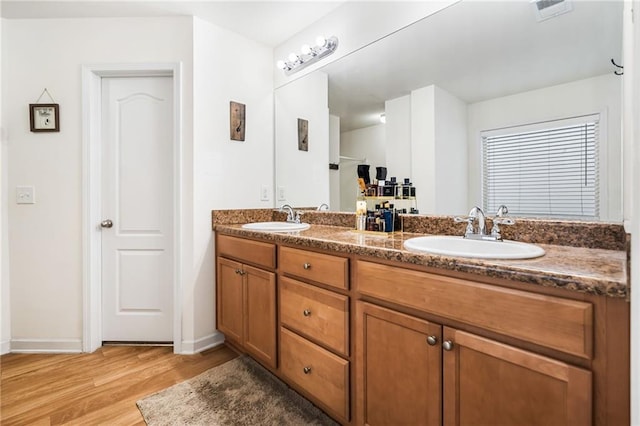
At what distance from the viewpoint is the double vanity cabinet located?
72cm

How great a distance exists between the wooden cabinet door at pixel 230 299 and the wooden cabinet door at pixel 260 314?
76 millimetres

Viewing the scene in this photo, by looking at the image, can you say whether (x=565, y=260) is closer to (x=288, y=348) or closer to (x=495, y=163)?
(x=495, y=163)

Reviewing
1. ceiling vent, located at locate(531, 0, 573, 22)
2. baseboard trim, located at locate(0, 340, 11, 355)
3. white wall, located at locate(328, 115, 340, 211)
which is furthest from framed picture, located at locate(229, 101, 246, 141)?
baseboard trim, located at locate(0, 340, 11, 355)

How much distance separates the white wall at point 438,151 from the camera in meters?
1.52

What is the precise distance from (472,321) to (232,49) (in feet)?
7.79

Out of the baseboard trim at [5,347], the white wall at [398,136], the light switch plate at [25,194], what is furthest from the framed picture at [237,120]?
the baseboard trim at [5,347]

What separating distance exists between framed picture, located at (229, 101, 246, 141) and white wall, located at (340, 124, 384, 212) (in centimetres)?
80

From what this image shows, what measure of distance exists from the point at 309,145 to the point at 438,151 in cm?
108

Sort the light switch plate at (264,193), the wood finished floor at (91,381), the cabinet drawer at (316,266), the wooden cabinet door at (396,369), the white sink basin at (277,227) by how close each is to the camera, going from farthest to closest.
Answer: the light switch plate at (264,193), the white sink basin at (277,227), the wood finished floor at (91,381), the cabinet drawer at (316,266), the wooden cabinet door at (396,369)

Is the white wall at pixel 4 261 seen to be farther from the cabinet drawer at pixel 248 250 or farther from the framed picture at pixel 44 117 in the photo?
the cabinet drawer at pixel 248 250

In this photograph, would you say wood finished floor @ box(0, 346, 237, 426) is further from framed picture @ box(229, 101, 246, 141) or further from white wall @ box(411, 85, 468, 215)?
white wall @ box(411, 85, 468, 215)

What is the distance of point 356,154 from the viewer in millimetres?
2010

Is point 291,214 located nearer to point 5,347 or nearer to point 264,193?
point 264,193

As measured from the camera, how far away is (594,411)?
72cm
